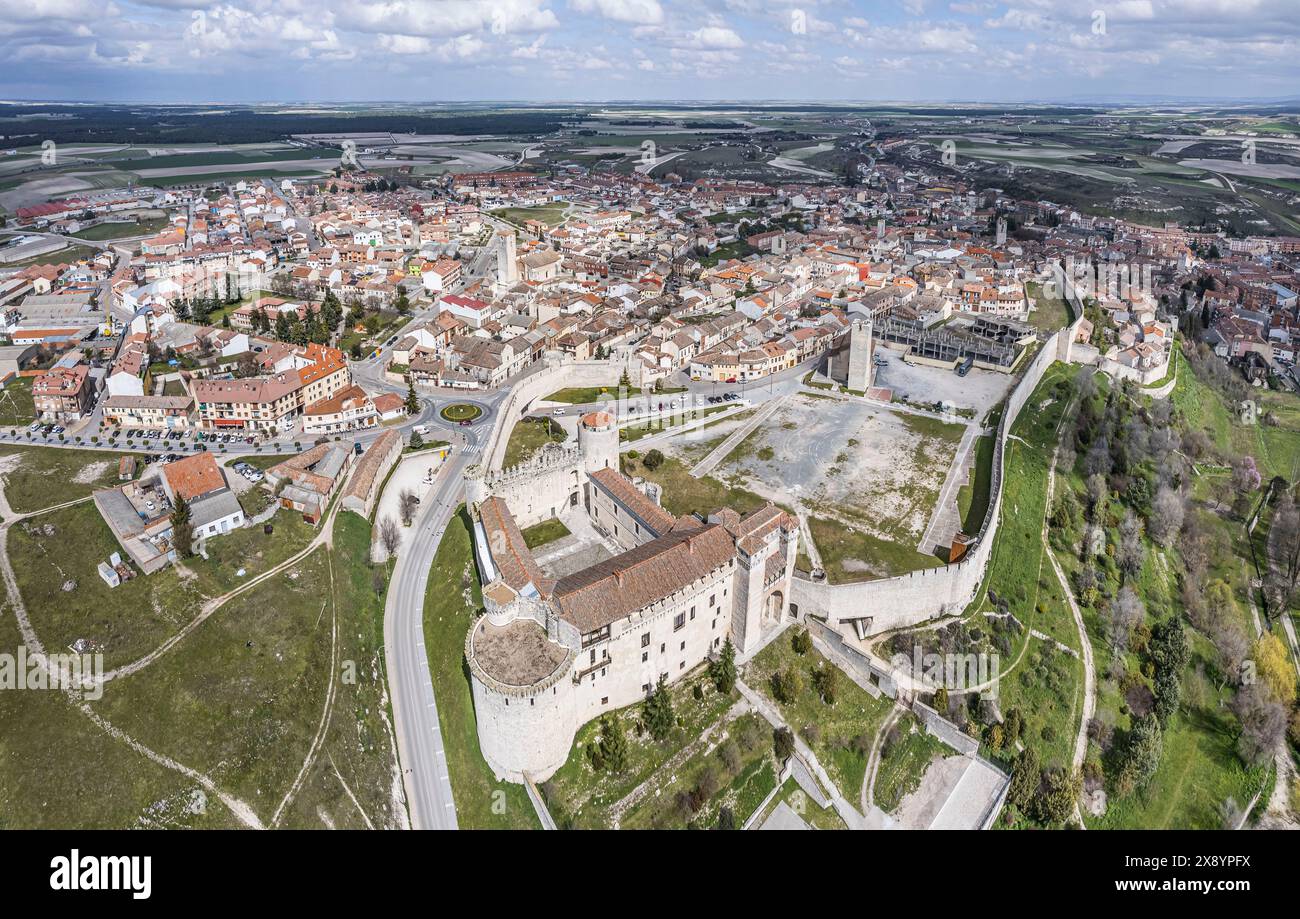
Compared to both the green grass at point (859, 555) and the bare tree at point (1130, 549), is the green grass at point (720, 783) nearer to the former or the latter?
the green grass at point (859, 555)

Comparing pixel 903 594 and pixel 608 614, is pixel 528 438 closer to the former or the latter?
pixel 608 614

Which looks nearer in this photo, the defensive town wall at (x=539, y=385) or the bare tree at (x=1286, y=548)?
the bare tree at (x=1286, y=548)

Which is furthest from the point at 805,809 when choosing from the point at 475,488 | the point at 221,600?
the point at 221,600

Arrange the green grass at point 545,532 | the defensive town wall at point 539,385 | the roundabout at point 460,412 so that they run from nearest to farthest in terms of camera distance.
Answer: the green grass at point 545,532, the defensive town wall at point 539,385, the roundabout at point 460,412

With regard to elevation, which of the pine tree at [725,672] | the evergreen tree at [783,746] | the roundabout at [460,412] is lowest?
the evergreen tree at [783,746]

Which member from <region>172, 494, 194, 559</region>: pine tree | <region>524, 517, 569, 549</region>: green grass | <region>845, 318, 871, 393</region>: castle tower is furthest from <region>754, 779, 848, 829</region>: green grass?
<region>845, 318, 871, 393</region>: castle tower

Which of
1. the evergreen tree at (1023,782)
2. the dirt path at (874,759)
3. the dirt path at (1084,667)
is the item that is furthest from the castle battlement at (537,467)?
the dirt path at (1084,667)

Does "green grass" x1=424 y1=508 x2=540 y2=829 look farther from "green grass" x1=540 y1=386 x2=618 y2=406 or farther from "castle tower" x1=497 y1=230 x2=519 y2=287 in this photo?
"castle tower" x1=497 y1=230 x2=519 y2=287
